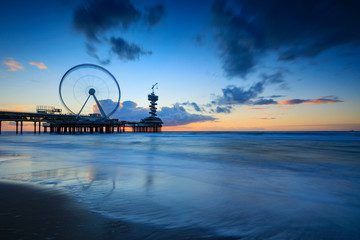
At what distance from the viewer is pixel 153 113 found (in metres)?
112

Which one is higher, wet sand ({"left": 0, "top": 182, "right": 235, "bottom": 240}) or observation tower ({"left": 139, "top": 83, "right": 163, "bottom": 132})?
observation tower ({"left": 139, "top": 83, "right": 163, "bottom": 132})

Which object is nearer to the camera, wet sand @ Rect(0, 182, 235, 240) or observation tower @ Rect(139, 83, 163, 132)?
wet sand @ Rect(0, 182, 235, 240)

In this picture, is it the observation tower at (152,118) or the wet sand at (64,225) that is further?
the observation tower at (152,118)

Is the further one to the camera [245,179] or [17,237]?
[245,179]

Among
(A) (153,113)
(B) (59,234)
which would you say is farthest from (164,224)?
(A) (153,113)

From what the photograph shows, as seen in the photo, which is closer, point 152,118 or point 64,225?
point 64,225

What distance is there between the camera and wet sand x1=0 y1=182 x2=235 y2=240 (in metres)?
2.76

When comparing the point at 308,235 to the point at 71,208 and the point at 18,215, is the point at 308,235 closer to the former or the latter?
the point at 71,208

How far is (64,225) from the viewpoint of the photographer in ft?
10.1

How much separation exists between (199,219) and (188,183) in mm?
3033

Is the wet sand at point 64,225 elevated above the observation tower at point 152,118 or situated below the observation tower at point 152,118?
below

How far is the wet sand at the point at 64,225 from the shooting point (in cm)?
276

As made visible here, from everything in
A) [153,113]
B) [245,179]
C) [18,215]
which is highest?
[153,113]

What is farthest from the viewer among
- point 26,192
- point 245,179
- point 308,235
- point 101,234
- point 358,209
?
point 245,179
